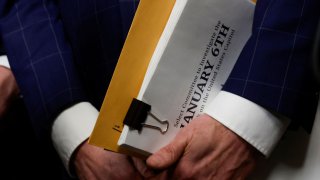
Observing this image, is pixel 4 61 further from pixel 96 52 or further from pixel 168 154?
pixel 168 154

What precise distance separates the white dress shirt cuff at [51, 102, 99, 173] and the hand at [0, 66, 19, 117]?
12cm

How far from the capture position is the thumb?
0.52m

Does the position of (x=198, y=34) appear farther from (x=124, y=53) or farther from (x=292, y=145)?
(x=292, y=145)

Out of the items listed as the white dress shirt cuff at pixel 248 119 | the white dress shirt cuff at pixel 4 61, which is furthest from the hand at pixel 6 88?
the white dress shirt cuff at pixel 248 119

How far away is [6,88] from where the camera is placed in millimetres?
738

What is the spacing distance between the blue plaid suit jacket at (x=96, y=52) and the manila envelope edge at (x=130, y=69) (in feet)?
0.39

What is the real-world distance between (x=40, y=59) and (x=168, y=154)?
1.13 ft

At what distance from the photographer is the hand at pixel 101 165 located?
1.96 feet

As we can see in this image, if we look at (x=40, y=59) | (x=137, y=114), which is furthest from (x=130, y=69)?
(x=40, y=59)

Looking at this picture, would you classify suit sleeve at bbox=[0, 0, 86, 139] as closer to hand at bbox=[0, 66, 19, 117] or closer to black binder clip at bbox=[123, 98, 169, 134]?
hand at bbox=[0, 66, 19, 117]

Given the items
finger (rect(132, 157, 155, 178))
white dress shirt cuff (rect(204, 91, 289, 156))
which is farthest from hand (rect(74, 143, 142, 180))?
white dress shirt cuff (rect(204, 91, 289, 156))

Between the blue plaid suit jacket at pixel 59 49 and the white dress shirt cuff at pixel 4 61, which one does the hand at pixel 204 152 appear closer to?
the blue plaid suit jacket at pixel 59 49

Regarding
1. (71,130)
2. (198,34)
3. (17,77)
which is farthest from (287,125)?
(17,77)

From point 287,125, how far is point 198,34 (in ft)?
0.62
